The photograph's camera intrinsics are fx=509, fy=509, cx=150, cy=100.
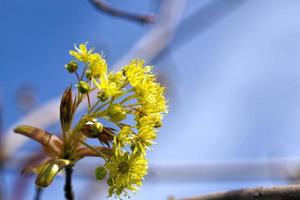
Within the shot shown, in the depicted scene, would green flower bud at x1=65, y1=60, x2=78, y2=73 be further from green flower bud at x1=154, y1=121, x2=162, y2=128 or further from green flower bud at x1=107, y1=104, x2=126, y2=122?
green flower bud at x1=154, y1=121, x2=162, y2=128

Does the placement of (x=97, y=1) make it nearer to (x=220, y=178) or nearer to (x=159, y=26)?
(x=159, y=26)

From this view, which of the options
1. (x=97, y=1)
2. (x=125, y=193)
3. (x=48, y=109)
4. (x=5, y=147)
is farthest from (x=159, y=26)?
(x=125, y=193)

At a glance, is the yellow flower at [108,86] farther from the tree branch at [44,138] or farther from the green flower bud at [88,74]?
the tree branch at [44,138]

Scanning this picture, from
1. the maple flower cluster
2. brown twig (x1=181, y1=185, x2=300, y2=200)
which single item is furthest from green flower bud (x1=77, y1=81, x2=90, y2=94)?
brown twig (x1=181, y1=185, x2=300, y2=200)

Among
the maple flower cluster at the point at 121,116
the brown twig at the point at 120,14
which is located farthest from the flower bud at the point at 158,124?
the brown twig at the point at 120,14

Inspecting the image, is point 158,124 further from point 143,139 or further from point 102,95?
point 102,95
